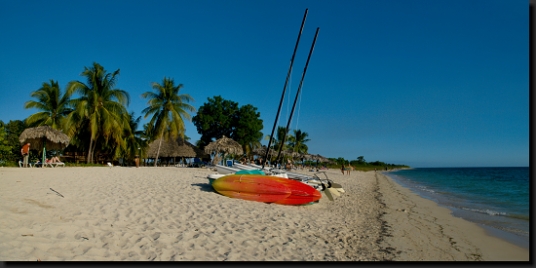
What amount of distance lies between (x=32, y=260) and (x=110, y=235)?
937mm

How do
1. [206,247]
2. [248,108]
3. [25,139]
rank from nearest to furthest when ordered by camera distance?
[206,247] → [25,139] → [248,108]

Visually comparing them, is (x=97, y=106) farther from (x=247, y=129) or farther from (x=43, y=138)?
(x=247, y=129)

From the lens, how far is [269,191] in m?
7.36

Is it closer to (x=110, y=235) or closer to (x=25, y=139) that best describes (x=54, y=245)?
(x=110, y=235)

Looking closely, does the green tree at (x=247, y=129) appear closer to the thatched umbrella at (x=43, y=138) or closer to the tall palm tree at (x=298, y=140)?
the tall palm tree at (x=298, y=140)

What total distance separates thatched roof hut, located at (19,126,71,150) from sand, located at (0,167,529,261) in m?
11.2

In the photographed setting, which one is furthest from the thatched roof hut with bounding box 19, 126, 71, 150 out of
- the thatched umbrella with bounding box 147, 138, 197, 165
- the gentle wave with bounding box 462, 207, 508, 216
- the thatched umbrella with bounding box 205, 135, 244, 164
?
the gentle wave with bounding box 462, 207, 508, 216

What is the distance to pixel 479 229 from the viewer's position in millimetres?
5902

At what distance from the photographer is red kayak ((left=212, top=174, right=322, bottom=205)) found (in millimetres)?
7328

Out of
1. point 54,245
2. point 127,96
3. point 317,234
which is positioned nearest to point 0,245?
point 54,245

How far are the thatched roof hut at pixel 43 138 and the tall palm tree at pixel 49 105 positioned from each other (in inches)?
167

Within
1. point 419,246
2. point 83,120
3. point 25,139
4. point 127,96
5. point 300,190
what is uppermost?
point 127,96

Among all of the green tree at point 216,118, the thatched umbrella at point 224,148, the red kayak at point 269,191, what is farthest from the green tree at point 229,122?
the red kayak at point 269,191

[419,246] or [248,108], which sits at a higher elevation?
[248,108]
